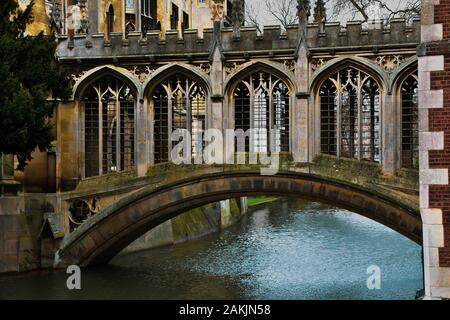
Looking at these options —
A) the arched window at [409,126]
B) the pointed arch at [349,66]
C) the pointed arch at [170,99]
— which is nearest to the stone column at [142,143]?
the pointed arch at [170,99]

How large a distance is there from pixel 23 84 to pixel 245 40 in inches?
187

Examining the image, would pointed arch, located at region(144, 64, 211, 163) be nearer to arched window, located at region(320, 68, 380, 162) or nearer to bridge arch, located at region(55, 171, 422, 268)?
bridge arch, located at region(55, 171, 422, 268)

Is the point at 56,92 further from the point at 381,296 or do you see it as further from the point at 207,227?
the point at 207,227

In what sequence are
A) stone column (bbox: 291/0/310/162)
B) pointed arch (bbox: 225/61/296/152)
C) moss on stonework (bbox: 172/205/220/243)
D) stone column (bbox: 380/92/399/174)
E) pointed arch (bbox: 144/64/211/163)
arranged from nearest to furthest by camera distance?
stone column (bbox: 380/92/399/174), stone column (bbox: 291/0/310/162), pointed arch (bbox: 225/61/296/152), pointed arch (bbox: 144/64/211/163), moss on stonework (bbox: 172/205/220/243)

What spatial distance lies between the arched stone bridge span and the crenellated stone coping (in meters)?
2.67

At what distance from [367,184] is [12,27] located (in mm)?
7681

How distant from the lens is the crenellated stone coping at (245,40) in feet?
50.1

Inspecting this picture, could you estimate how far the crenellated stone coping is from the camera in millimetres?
15266

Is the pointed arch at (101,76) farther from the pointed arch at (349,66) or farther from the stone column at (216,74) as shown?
the pointed arch at (349,66)

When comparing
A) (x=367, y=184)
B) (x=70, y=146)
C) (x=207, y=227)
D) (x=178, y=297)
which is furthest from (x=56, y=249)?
(x=207, y=227)

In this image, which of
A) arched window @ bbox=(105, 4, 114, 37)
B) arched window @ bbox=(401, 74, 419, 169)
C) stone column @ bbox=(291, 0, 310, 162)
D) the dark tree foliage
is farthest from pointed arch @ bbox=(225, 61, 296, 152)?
arched window @ bbox=(105, 4, 114, 37)

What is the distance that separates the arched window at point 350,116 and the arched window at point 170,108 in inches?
109

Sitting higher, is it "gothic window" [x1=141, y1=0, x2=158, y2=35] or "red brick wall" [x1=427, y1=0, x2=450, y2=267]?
"gothic window" [x1=141, y1=0, x2=158, y2=35]

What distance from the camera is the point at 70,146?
17.7m
